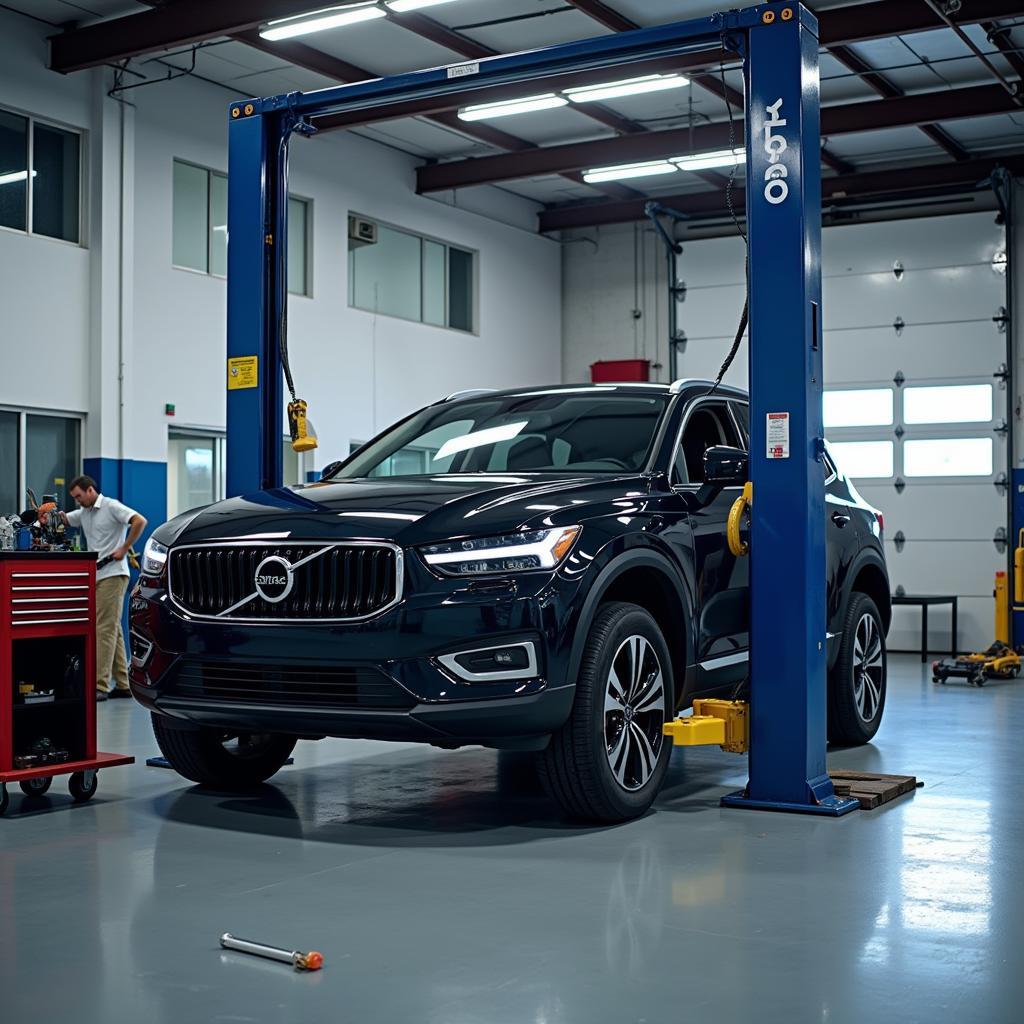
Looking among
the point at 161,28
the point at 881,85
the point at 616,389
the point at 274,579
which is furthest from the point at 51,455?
the point at 881,85

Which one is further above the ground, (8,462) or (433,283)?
(433,283)

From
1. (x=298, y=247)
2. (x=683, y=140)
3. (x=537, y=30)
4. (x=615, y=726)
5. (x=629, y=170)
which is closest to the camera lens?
(x=615, y=726)

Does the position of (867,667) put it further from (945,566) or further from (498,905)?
(945,566)

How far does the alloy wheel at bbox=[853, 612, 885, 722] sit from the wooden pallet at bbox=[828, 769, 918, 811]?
102 centimetres

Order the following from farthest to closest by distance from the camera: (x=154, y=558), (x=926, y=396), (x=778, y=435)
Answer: (x=926, y=396)
(x=778, y=435)
(x=154, y=558)

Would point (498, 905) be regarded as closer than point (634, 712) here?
Yes

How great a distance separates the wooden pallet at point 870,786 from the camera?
5.91 m

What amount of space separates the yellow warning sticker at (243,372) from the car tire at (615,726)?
2.70m

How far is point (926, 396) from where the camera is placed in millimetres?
16922

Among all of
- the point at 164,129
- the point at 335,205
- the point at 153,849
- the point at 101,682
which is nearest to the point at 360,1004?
the point at 153,849

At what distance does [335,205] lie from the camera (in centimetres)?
1575

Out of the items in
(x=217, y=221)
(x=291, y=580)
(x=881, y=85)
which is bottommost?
(x=291, y=580)

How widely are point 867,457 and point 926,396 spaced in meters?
1.00

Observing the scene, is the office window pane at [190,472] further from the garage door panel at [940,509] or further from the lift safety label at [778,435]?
the lift safety label at [778,435]
